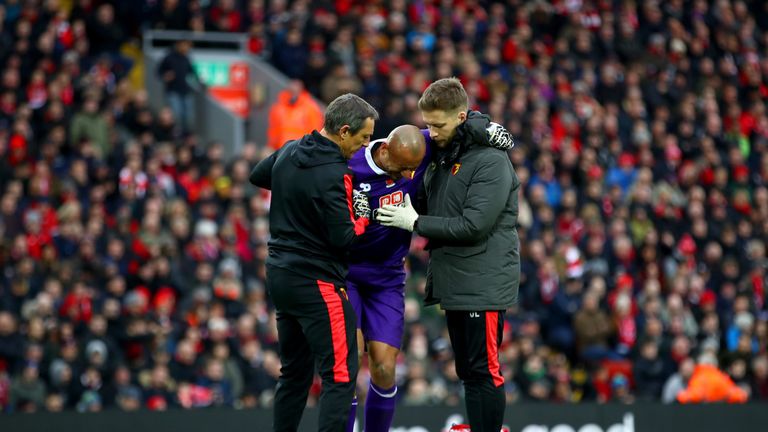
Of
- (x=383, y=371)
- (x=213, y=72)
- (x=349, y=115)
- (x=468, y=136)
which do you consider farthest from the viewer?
(x=213, y=72)

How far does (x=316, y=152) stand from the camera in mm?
7113

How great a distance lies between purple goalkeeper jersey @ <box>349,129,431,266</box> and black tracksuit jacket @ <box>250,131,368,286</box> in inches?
12.2

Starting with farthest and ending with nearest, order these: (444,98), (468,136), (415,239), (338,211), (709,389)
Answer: (415,239)
(709,389)
(468,136)
(444,98)
(338,211)

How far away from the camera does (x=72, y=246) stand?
13.5 m

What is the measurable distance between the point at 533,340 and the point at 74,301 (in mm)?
4886

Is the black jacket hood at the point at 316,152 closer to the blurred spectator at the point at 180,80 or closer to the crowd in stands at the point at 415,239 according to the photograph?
the crowd in stands at the point at 415,239

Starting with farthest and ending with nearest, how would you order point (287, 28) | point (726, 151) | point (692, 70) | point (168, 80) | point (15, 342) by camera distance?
point (692, 70)
point (726, 151)
point (287, 28)
point (168, 80)
point (15, 342)

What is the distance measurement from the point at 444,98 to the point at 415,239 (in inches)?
310

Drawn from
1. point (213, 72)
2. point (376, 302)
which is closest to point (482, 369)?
point (376, 302)

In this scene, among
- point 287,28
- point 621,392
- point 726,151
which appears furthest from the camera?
point 726,151

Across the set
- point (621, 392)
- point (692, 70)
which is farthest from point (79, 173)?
point (692, 70)

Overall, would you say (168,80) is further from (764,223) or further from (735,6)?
(735,6)

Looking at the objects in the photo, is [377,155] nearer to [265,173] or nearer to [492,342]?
[265,173]

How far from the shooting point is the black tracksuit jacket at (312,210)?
7016mm
